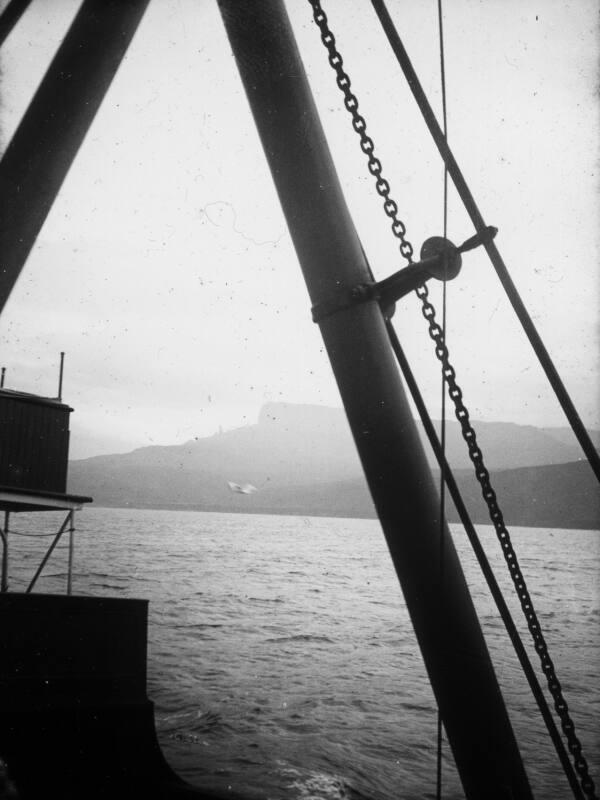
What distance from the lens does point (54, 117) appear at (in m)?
4.32

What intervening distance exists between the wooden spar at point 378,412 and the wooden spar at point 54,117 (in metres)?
1.99

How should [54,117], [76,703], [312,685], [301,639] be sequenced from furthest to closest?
[301,639] < [312,685] < [76,703] < [54,117]

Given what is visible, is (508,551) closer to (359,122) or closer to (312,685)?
(359,122)

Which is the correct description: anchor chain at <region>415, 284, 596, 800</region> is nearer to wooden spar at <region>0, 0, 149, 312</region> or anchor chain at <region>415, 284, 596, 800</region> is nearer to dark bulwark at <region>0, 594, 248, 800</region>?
wooden spar at <region>0, 0, 149, 312</region>

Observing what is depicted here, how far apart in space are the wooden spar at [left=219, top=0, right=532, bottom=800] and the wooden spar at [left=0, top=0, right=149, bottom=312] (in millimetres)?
1994

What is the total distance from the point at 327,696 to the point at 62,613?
12460mm

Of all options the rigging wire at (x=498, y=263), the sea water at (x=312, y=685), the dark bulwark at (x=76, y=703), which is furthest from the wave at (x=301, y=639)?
the rigging wire at (x=498, y=263)

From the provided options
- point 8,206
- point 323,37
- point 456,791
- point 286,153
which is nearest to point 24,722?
point 8,206

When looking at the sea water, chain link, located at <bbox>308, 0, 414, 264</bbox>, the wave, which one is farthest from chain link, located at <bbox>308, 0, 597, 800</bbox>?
the wave

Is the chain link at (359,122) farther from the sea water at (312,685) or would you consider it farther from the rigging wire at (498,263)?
the sea water at (312,685)

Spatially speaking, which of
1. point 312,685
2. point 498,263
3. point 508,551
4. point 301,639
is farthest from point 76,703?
point 301,639

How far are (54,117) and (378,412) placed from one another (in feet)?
11.5

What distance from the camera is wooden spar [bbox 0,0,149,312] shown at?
429 cm

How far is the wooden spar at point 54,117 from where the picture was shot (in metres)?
4.29
